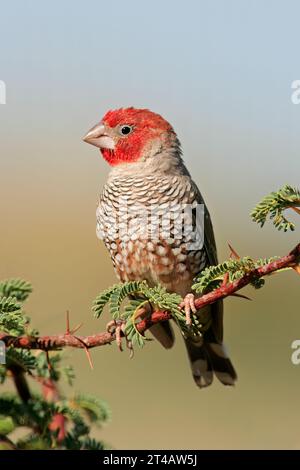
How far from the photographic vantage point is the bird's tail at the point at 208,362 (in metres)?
5.35

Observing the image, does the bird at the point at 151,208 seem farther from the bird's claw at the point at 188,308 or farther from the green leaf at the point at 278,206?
the green leaf at the point at 278,206

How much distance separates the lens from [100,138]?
5059 millimetres

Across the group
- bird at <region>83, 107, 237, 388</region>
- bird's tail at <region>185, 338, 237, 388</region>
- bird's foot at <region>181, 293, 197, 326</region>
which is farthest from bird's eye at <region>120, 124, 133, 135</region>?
bird's foot at <region>181, 293, 197, 326</region>

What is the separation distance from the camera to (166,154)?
5.05m

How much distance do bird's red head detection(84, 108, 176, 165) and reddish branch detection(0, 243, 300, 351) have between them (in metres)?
1.85

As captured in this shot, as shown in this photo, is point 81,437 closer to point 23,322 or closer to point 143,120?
point 23,322

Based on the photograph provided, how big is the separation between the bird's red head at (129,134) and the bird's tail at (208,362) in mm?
1262

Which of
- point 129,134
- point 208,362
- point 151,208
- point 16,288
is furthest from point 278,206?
point 208,362

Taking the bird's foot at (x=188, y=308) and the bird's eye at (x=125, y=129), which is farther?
the bird's eye at (x=125, y=129)

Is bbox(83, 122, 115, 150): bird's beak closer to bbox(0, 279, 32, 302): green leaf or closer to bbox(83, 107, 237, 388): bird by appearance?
bbox(83, 107, 237, 388): bird

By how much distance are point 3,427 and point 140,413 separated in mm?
6700

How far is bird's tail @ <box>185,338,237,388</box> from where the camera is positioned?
211 inches

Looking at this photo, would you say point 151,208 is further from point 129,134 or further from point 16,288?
point 16,288

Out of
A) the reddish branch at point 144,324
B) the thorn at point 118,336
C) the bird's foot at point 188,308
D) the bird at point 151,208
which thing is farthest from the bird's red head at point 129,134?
the reddish branch at point 144,324
